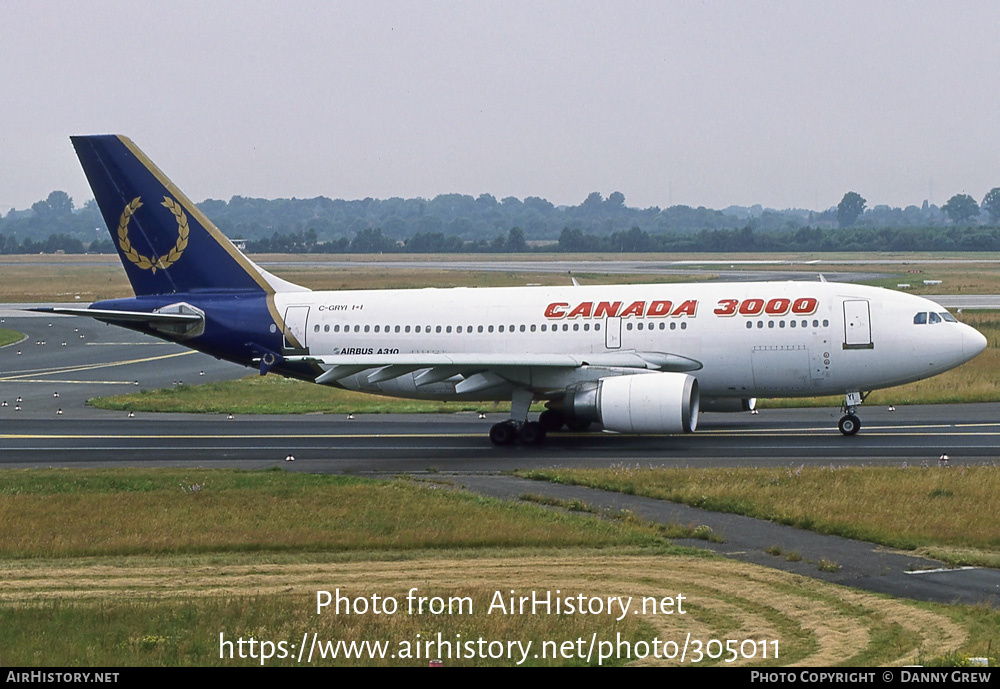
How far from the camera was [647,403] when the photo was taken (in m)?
31.0

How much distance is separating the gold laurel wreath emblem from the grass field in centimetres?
1102

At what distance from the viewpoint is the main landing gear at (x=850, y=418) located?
33.4 meters

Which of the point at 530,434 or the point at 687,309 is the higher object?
the point at 687,309

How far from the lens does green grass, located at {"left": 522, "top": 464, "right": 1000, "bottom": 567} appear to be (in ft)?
69.7

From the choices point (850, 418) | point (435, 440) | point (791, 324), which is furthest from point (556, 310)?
point (850, 418)

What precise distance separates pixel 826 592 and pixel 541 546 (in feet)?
17.5

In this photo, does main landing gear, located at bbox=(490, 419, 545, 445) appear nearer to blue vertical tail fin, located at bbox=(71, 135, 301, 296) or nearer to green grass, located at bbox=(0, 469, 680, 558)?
green grass, located at bbox=(0, 469, 680, 558)

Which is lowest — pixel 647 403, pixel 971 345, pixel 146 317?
pixel 647 403

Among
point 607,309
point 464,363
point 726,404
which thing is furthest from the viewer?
point 726,404

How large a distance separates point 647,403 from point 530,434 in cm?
432

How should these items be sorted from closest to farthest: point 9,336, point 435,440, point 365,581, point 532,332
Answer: point 365,581 < point 532,332 < point 435,440 < point 9,336

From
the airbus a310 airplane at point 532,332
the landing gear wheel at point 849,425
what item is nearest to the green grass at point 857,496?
the airbus a310 airplane at point 532,332

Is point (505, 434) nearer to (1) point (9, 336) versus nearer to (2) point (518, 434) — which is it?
(2) point (518, 434)

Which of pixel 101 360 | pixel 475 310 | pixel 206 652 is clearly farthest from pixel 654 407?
pixel 101 360
